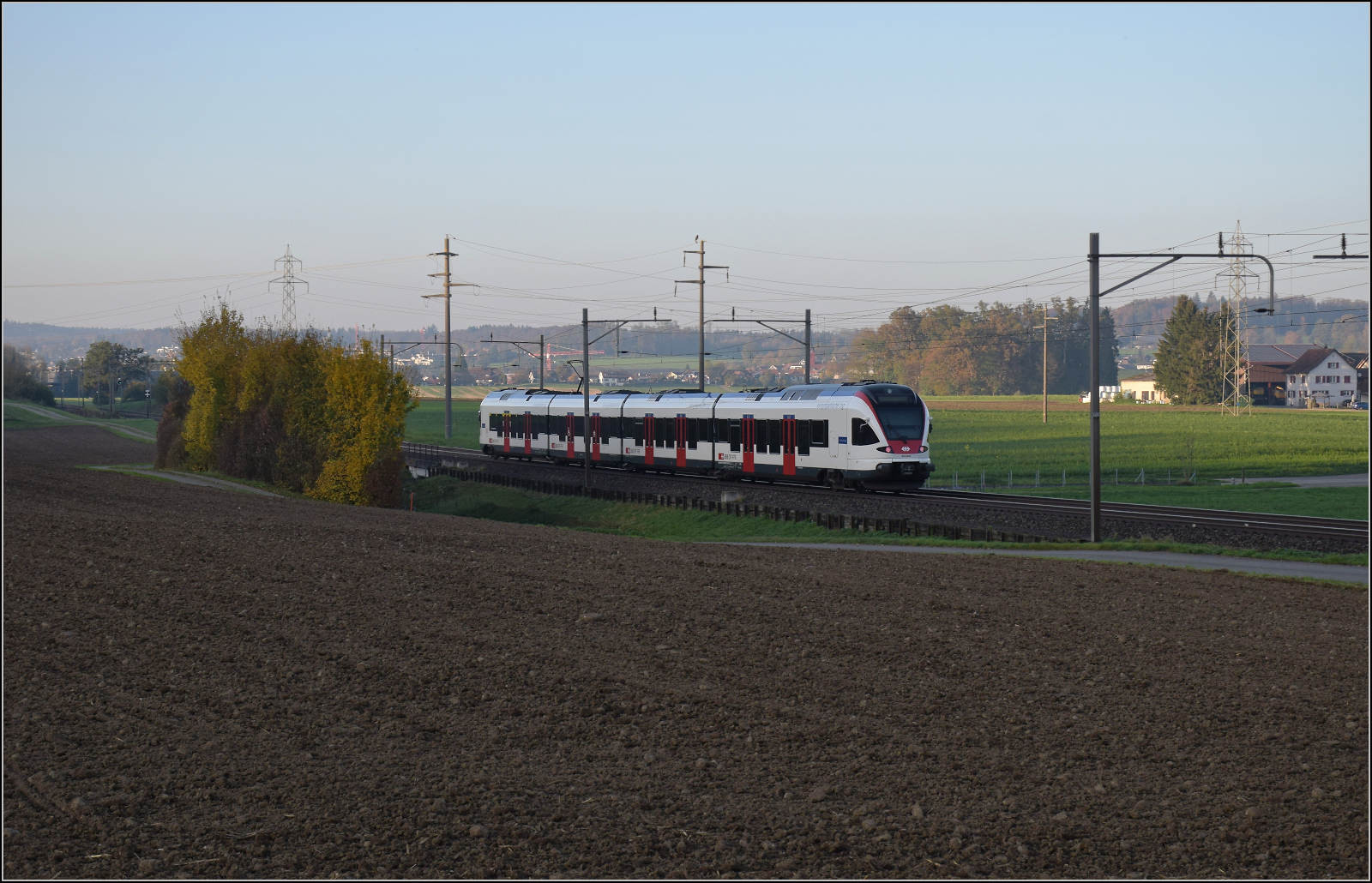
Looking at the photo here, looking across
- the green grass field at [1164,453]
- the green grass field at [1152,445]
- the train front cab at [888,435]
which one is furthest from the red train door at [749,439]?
the green grass field at [1152,445]

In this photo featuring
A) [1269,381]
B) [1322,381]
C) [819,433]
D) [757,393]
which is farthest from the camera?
[1269,381]

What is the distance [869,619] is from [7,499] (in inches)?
758

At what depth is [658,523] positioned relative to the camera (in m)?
38.2

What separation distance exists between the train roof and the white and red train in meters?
0.05

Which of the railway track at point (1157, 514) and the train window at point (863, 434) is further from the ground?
the train window at point (863, 434)

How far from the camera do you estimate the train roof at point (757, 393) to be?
120ft

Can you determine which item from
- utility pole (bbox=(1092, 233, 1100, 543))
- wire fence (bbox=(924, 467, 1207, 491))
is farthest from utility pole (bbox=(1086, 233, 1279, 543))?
wire fence (bbox=(924, 467, 1207, 491))

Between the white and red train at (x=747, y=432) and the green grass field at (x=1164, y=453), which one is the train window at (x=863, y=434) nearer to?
the white and red train at (x=747, y=432)

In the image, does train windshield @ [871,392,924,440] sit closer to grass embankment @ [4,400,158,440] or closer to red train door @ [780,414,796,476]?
red train door @ [780,414,796,476]

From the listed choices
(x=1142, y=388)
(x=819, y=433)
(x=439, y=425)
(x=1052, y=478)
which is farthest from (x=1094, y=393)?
(x=1142, y=388)

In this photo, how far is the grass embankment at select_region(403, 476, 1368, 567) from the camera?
24625 millimetres

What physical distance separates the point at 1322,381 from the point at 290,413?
120 meters

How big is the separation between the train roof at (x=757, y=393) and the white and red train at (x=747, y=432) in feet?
0.18

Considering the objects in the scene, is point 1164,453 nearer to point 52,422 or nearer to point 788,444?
A: point 788,444
